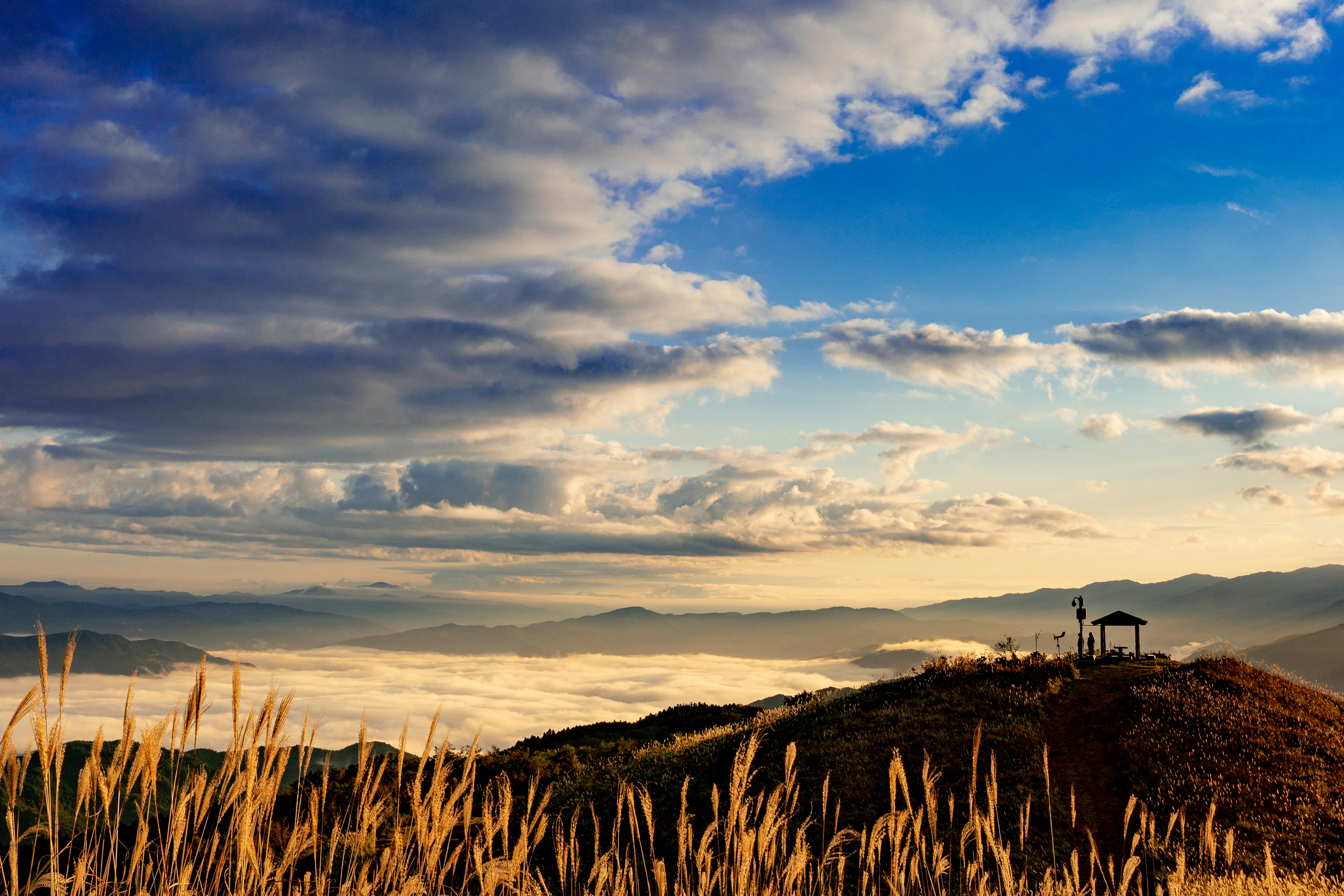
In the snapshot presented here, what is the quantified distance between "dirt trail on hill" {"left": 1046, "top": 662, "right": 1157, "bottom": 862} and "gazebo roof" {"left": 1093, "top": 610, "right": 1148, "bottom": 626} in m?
5.00

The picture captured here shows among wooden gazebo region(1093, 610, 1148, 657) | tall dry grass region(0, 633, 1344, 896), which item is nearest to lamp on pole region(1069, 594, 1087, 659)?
wooden gazebo region(1093, 610, 1148, 657)

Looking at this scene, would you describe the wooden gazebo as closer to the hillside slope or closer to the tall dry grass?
the hillside slope

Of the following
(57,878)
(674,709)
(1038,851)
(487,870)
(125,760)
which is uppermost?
(125,760)

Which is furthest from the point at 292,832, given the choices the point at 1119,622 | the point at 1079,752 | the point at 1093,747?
the point at 1119,622

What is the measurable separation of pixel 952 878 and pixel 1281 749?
12075mm

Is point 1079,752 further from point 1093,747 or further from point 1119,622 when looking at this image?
point 1119,622

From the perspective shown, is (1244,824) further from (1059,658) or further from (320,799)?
(320,799)

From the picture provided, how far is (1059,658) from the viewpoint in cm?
3077

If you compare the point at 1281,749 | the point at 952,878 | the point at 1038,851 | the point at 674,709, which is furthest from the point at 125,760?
the point at 674,709

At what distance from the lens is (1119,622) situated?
33.9 metres

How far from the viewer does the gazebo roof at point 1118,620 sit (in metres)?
33.7

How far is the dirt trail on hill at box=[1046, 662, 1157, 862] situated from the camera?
17.7 meters

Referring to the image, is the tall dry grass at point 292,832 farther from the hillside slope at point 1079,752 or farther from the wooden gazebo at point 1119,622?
the wooden gazebo at point 1119,622

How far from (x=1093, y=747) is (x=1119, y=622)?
14.2 meters
